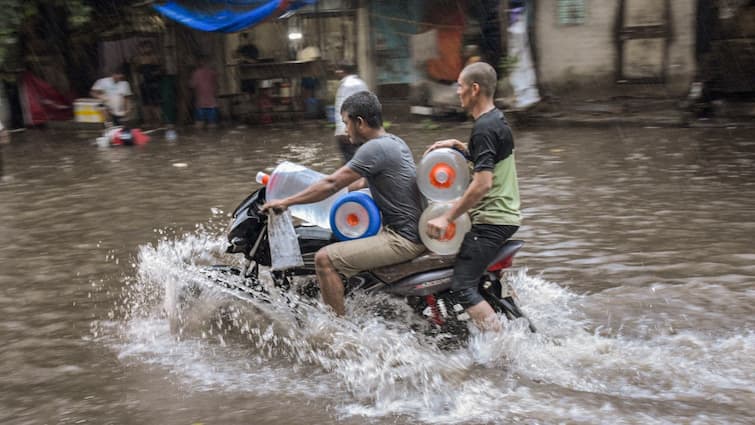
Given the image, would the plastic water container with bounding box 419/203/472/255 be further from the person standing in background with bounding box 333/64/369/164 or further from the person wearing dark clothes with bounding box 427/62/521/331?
the person standing in background with bounding box 333/64/369/164

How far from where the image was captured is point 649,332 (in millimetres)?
4996

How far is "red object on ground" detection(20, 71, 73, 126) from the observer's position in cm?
1834

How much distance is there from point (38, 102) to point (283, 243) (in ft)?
53.2

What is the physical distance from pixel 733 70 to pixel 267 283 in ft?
39.2

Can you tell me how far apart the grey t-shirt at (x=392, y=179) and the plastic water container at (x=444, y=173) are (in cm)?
12

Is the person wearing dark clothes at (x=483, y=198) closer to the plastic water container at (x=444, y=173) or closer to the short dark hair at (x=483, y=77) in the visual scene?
the short dark hair at (x=483, y=77)

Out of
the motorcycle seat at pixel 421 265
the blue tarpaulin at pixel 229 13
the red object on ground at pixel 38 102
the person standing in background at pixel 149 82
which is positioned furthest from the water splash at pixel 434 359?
the red object on ground at pixel 38 102

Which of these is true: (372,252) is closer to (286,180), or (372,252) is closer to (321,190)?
(321,190)

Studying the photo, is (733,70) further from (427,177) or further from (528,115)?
(427,177)

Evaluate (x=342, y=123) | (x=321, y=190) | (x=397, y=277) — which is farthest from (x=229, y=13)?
(x=397, y=277)

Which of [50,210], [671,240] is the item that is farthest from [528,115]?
[50,210]

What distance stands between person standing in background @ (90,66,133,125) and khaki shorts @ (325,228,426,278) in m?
13.4

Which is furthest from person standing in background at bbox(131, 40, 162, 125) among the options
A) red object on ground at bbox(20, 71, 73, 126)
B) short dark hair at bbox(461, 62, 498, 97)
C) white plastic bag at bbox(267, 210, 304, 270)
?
short dark hair at bbox(461, 62, 498, 97)

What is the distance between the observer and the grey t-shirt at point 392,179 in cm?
436
